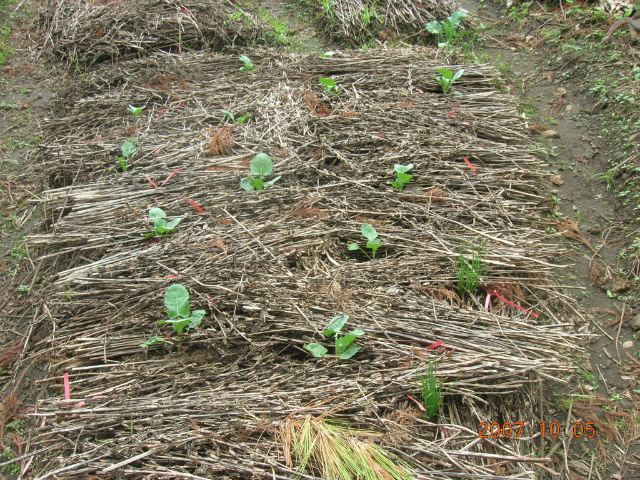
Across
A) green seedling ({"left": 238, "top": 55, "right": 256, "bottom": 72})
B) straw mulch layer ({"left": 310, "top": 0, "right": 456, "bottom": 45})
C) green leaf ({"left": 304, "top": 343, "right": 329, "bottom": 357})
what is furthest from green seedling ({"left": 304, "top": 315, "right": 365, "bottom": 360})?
straw mulch layer ({"left": 310, "top": 0, "right": 456, "bottom": 45})

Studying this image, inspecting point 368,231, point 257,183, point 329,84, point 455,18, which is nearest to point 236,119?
point 329,84

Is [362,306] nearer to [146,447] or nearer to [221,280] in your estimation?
[221,280]

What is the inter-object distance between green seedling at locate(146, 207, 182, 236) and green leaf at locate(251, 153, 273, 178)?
1.86 feet

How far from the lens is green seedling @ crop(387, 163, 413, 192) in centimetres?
304

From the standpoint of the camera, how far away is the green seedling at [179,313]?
89.4 inches

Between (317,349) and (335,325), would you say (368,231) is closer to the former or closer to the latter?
(335,325)

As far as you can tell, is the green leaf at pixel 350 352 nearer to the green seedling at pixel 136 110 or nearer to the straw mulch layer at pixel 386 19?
the green seedling at pixel 136 110

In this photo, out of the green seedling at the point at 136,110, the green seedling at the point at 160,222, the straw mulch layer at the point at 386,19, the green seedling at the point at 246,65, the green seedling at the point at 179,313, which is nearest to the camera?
the green seedling at the point at 179,313

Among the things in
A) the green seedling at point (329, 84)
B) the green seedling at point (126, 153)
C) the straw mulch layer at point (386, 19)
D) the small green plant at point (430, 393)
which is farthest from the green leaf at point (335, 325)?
the straw mulch layer at point (386, 19)

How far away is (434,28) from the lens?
4734 mm

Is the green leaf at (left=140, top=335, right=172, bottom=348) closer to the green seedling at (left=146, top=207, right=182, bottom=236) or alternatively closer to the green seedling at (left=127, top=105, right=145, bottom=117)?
the green seedling at (left=146, top=207, right=182, bottom=236)

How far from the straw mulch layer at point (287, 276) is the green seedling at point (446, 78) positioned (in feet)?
0.31

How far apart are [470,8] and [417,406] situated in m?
4.65
